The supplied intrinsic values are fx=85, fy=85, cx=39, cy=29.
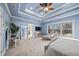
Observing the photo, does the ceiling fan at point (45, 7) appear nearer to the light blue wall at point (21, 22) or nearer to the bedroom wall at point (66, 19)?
the bedroom wall at point (66, 19)

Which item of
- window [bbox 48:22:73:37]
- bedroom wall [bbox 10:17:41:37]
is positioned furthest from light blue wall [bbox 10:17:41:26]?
window [bbox 48:22:73:37]

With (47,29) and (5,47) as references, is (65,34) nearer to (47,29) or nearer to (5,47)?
(47,29)

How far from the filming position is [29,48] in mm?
2582

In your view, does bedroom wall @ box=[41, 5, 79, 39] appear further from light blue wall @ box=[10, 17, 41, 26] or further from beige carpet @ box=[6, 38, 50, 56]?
beige carpet @ box=[6, 38, 50, 56]

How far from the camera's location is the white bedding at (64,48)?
2.08 m

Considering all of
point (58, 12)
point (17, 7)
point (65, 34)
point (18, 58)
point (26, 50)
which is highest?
point (17, 7)

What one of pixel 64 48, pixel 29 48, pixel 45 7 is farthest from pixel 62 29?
pixel 29 48

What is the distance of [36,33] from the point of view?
2699 millimetres

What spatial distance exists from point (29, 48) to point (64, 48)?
3.38ft

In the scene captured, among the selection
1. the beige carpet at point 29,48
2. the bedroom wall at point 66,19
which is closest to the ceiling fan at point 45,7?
the bedroom wall at point 66,19

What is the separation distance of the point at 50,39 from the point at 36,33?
1.58 feet

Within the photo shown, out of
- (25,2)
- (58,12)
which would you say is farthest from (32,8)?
(58,12)

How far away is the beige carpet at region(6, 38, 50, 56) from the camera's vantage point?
243 centimetres

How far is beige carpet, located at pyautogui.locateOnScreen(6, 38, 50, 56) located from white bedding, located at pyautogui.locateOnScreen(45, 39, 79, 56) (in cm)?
28
